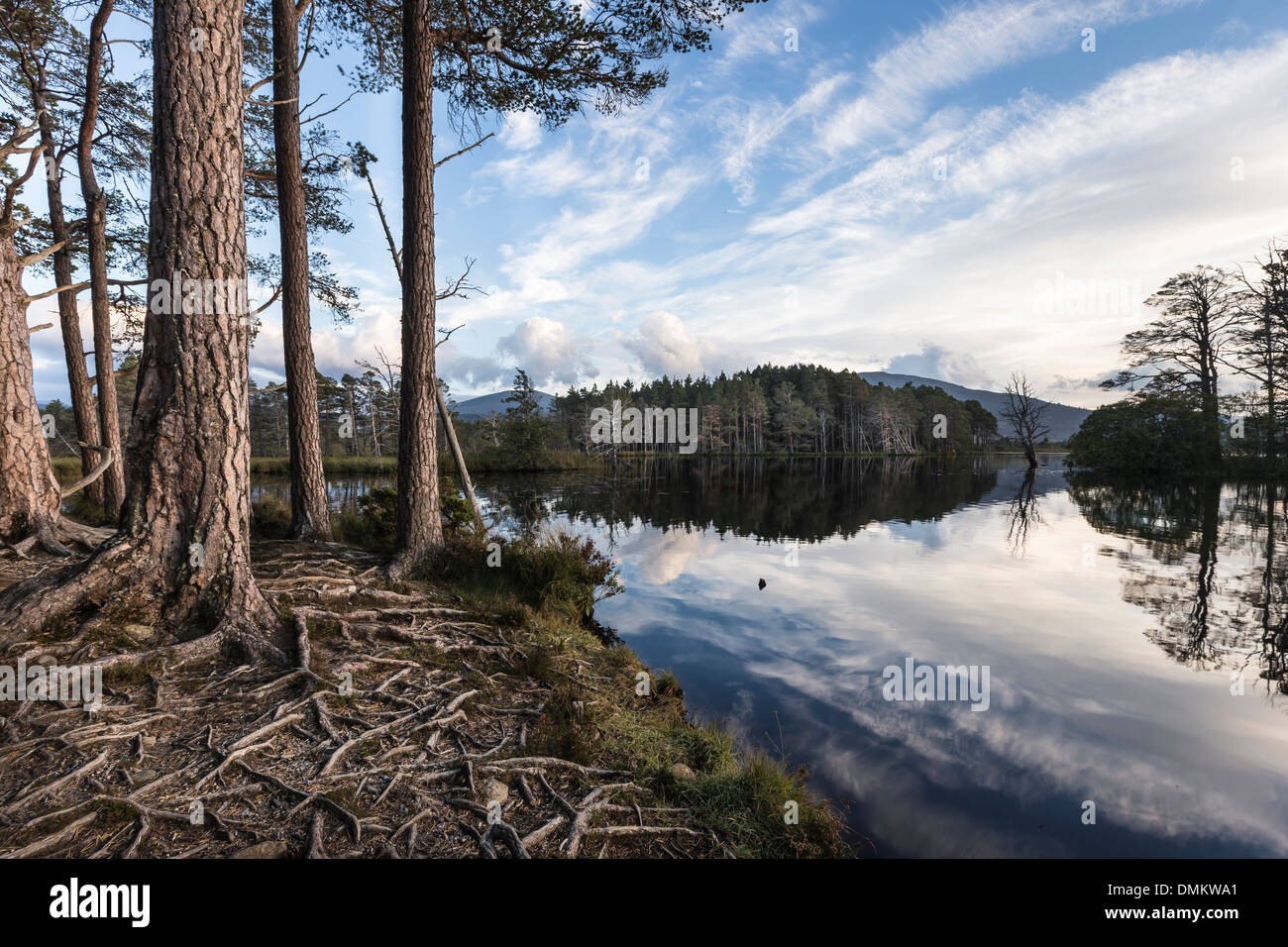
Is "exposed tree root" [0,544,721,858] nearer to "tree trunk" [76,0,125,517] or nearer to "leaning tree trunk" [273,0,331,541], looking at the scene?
"leaning tree trunk" [273,0,331,541]

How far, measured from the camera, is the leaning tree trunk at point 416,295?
6773 millimetres

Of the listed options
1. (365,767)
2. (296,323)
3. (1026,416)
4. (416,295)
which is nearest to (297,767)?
(365,767)

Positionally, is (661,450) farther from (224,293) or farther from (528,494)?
(224,293)

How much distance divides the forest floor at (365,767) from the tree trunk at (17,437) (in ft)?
14.3

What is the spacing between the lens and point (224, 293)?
4.11 metres

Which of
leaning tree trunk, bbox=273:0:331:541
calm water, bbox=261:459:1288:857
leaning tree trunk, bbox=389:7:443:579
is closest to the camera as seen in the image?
calm water, bbox=261:459:1288:857

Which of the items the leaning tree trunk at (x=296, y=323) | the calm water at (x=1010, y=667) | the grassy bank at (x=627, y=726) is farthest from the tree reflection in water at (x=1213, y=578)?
the leaning tree trunk at (x=296, y=323)

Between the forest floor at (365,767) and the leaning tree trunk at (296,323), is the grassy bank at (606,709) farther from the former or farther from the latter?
the leaning tree trunk at (296,323)

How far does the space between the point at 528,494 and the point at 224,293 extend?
2114 cm

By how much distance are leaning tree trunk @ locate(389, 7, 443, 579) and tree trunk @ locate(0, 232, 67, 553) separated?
4.27 m

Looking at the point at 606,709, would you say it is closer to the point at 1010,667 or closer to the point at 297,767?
the point at 297,767

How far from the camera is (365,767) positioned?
308 centimetres

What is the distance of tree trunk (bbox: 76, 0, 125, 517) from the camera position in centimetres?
889

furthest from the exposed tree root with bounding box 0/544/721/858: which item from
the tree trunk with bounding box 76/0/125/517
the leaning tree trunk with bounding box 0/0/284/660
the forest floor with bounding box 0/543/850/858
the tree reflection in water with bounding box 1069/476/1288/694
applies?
the tree reflection in water with bounding box 1069/476/1288/694
